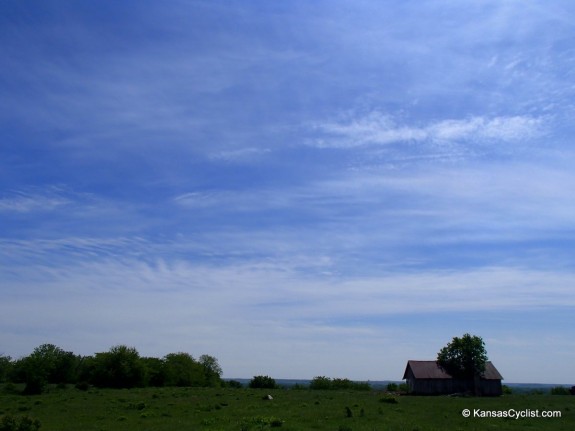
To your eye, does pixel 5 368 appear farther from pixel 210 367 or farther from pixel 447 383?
pixel 447 383

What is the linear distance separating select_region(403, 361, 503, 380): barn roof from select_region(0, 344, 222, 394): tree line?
124 feet

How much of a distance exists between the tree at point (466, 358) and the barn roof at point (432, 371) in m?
1.14

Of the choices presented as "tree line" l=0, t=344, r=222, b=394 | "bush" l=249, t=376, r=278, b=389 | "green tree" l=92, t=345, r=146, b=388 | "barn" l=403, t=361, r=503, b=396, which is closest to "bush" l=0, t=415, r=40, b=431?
"tree line" l=0, t=344, r=222, b=394

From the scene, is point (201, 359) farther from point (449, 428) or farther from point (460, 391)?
point (449, 428)

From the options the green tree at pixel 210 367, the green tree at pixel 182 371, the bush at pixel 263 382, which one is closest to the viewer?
the bush at pixel 263 382

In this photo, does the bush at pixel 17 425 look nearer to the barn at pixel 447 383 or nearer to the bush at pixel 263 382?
the bush at pixel 263 382

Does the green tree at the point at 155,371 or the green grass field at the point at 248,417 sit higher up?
the green tree at the point at 155,371

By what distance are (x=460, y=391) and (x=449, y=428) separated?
52.2 m

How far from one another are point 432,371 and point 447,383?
2.76 meters

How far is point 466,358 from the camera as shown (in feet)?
249

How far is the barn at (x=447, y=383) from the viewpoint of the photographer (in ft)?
248

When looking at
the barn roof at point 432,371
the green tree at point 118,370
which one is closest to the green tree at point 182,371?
the green tree at point 118,370

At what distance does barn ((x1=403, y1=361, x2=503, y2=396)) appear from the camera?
2975 inches

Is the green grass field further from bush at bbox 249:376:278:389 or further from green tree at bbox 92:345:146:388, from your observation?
bush at bbox 249:376:278:389
